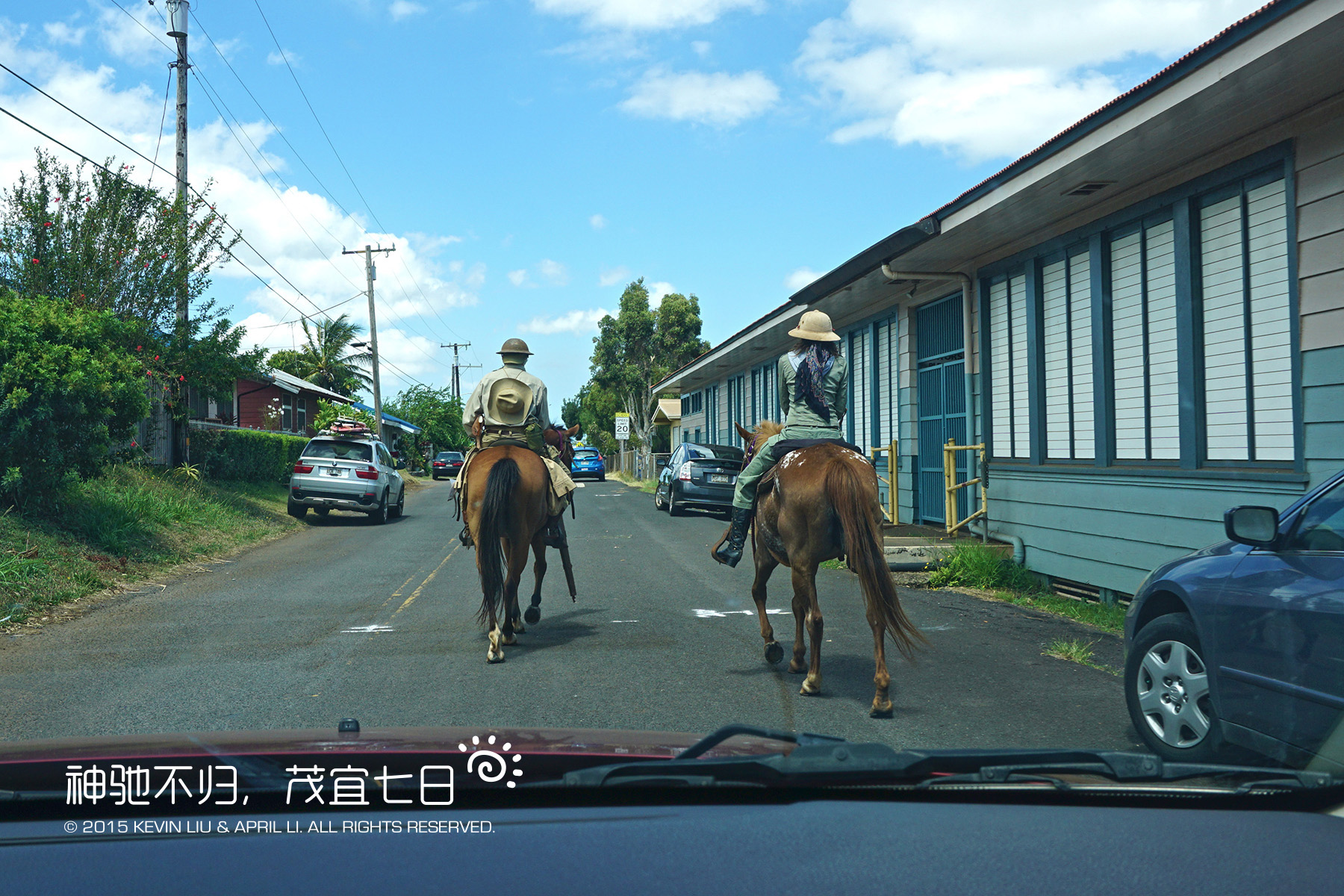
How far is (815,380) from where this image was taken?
6953 millimetres

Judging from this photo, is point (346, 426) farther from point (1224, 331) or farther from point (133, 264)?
point (1224, 331)

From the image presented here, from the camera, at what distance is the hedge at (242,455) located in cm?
2295

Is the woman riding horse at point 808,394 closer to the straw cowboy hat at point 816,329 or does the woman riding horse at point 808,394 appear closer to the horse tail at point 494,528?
the straw cowboy hat at point 816,329

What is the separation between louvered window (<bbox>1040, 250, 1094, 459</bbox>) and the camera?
35.3ft

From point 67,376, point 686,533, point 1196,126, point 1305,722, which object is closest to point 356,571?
point 67,376

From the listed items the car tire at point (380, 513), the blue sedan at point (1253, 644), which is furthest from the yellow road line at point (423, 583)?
the car tire at point (380, 513)

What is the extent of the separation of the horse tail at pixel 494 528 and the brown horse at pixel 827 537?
6.11 feet

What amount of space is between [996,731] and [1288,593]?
5.83 ft

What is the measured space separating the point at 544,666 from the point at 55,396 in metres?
8.25

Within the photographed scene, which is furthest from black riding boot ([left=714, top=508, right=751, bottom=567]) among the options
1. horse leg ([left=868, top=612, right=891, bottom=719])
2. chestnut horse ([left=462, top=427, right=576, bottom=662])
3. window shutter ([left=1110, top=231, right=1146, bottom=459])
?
window shutter ([left=1110, top=231, right=1146, bottom=459])

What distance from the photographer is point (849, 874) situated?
1935 millimetres

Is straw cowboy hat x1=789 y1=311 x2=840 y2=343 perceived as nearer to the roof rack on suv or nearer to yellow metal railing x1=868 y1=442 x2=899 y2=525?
yellow metal railing x1=868 y1=442 x2=899 y2=525

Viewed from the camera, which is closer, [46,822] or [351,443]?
[46,822]

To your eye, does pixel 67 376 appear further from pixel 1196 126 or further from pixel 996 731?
pixel 1196 126
